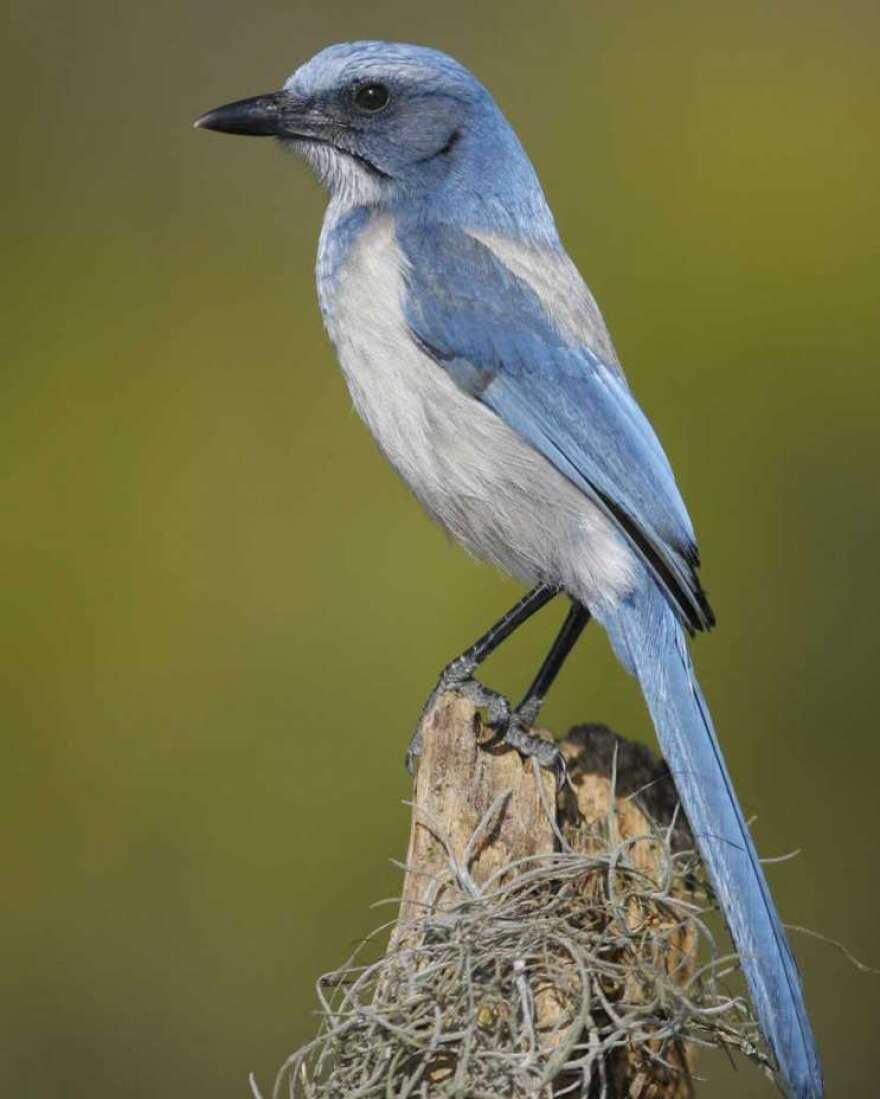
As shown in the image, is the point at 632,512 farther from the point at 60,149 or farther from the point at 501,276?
the point at 60,149

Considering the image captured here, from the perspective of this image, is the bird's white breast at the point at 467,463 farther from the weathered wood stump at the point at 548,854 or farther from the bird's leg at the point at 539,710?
the weathered wood stump at the point at 548,854

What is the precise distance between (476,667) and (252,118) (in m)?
1.39

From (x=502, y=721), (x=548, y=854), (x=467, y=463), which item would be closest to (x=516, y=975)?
(x=548, y=854)

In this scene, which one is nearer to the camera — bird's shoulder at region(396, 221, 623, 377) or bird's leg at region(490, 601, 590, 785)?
bird's leg at region(490, 601, 590, 785)

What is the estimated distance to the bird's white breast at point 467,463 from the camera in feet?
13.0

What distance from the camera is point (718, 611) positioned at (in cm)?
511

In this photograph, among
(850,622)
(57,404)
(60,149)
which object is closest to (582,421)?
(850,622)

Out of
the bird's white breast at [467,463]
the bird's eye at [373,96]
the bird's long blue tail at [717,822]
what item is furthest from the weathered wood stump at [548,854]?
the bird's eye at [373,96]

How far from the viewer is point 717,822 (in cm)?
348

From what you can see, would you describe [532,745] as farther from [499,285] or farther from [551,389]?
[499,285]

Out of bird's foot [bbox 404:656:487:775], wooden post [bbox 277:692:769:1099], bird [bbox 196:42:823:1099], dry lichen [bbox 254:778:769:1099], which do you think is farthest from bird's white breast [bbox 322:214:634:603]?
dry lichen [bbox 254:778:769:1099]

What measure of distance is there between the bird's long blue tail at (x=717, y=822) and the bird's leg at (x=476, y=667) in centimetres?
26

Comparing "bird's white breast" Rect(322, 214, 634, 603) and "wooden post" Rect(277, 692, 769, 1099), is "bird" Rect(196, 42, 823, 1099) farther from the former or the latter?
"wooden post" Rect(277, 692, 769, 1099)

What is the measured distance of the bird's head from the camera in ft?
14.2
